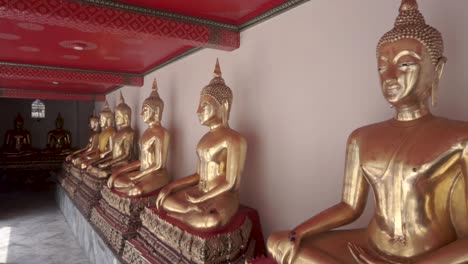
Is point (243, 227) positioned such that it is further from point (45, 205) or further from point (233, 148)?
point (45, 205)

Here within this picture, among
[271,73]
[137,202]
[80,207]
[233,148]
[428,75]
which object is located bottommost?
[80,207]

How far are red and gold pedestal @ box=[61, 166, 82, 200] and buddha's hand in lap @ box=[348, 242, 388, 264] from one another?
4.52 metres

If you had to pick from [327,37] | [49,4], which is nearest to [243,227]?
[327,37]

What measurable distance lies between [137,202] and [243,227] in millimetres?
1271

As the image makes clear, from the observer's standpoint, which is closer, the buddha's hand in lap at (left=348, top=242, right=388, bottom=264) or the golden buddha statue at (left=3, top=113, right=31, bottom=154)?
the buddha's hand in lap at (left=348, top=242, right=388, bottom=264)

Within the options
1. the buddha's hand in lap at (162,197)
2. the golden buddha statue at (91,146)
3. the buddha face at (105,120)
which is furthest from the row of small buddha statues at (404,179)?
the golden buddha statue at (91,146)

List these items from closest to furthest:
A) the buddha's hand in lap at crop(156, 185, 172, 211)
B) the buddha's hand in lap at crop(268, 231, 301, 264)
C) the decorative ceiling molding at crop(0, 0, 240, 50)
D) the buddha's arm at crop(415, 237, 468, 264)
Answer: the buddha's arm at crop(415, 237, 468, 264)
the buddha's hand in lap at crop(268, 231, 301, 264)
the decorative ceiling molding at crop(0, 0, 240, 50)
the buddha's hand in lap at crop(156, 185, 172, 211)

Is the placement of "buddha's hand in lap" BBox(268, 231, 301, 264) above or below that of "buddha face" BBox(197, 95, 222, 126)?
below

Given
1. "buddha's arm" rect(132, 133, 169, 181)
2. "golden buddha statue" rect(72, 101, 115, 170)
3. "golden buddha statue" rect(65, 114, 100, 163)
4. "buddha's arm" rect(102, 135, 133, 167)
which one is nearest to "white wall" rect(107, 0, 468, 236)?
"buddha's arm" rect(132, 133, 169, 181)

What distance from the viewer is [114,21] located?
2.20 metres

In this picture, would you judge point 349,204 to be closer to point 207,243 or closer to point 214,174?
point 207,243

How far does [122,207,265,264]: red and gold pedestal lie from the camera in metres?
2.04

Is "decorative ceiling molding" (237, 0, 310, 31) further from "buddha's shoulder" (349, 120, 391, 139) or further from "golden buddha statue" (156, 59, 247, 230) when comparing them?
"buddha's shoulder" (349, 120, 391, 139)

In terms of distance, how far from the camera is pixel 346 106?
193cm
